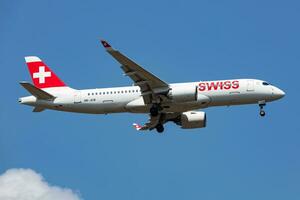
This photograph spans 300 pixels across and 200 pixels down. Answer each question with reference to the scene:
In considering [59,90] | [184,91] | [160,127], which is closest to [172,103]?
[184,91]

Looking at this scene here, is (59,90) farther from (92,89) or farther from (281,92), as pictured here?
(281,92)

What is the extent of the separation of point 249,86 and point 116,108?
1221 centimetres

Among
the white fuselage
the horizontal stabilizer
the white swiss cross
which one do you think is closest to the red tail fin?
the white swiss cross

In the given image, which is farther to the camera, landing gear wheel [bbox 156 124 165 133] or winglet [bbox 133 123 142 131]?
winglet [bbox 133 123 142 131]

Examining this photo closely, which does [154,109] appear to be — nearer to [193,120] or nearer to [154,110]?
[154,110]

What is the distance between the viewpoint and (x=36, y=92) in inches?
2781

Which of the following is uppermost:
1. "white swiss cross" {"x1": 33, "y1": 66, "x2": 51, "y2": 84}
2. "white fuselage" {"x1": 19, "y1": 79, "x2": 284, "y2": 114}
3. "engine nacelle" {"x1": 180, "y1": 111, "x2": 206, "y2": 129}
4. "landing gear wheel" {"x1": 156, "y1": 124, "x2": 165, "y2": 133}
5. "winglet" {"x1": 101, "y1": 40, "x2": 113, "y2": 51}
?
"winglet" {"x1": 101, "y1": 40, "x2": 113, "y2": 51}

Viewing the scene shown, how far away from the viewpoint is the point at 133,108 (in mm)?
70750

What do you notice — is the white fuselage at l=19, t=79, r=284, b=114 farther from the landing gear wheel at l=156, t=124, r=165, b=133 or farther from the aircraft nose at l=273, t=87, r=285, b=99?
the landing gear wheel at l=156, t=124, r=165, b=133

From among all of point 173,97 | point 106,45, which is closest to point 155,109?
point 173,97

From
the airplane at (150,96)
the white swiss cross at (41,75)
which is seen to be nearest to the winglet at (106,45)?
the airplane at (150,96)

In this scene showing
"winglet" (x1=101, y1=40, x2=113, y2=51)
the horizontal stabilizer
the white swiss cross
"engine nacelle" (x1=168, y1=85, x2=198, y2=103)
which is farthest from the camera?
the white swiss cross

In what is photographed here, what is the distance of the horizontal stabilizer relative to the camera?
68.9 m

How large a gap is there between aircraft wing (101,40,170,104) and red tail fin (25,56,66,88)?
8.72 meters
